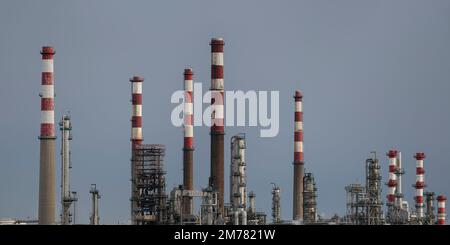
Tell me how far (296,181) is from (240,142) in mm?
10736

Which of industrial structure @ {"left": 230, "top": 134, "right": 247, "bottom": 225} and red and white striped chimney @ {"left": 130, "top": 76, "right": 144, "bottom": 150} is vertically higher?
red and white striped chimney @ {"left": 130, "top": 76, "right": 144, "bottom": 150}

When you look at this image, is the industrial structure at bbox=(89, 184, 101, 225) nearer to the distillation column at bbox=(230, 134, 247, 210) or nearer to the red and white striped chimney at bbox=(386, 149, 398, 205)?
the distillation column at bbox=(230, 134, 247, 210)

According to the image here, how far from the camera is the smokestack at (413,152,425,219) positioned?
7119cm

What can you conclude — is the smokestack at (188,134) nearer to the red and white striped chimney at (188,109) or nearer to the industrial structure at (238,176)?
the red and white striped chimney at (188,109)

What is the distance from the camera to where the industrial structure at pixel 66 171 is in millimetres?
51156

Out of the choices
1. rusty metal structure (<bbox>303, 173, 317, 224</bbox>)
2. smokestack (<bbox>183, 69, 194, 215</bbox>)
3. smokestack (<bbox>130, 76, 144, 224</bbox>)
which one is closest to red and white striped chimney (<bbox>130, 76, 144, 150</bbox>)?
smokestack (<bbox>130, 76, 144, 224</bbox>)

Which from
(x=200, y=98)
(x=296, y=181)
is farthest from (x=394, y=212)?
(x=200, y=98)

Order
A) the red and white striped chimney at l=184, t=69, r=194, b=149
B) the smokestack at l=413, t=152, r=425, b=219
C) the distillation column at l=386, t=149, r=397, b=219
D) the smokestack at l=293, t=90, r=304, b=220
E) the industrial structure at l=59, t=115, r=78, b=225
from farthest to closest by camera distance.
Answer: the smokestack at l=413, t=152, r=425, b=219, the distillation column at l=386, t=149, r=397, b=219, the smokestack at l=293, t=90, r=304, b=220, the red and white striped chimney at l=184, t=69, r=194, b=149, the industrial structure at l=59, t=115, r=78, b=225

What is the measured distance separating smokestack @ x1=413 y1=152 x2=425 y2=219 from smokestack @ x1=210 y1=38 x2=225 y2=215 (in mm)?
15751

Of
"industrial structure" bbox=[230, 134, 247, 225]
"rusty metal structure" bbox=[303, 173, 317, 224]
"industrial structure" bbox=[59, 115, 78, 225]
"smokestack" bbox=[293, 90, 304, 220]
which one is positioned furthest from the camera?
"smokestack" bbox=[293, 90, 304, 220]

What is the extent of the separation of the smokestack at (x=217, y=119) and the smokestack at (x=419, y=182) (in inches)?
620

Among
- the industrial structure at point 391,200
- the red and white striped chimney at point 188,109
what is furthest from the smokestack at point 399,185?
the red and white striped chimney at point 188,109

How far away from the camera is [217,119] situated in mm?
57500
